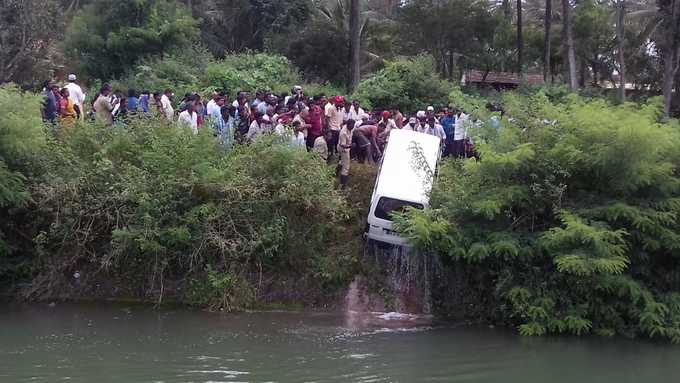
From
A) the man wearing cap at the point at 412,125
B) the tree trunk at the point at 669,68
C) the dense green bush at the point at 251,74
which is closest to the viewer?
the man wearing cap at the point at 412,125

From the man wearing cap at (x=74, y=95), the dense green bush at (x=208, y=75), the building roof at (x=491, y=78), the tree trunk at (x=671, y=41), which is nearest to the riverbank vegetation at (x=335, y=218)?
the man wearing cap at (x=74, y=95)

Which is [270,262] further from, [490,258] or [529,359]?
[529,359]

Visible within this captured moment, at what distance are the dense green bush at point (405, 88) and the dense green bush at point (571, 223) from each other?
40.2 feet

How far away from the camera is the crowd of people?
17516 mm

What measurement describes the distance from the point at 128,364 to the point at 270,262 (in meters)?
4.81

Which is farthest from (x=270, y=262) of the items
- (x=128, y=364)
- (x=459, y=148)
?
(x=459, y=148)

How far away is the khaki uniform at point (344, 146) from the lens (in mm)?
17689

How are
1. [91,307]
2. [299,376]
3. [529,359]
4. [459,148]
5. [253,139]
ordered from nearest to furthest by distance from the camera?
1. [299,376]
2. [529,359]
3. [91,307]
4. [253,139]
5. [459,148]

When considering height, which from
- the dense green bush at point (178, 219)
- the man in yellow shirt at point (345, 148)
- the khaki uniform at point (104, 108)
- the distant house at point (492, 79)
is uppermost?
the distant house at point (492, 79)

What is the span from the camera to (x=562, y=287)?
14.9 m

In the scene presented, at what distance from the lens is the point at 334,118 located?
62.6ft

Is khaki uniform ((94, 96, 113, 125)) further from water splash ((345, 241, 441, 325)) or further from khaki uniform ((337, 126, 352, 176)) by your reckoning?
water splash ((345, 241, 441, 325))

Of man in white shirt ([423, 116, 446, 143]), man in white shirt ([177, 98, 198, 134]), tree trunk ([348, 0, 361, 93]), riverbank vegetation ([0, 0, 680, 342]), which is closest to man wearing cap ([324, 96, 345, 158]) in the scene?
riverbank vegetation ([0, 0, 680, 342])

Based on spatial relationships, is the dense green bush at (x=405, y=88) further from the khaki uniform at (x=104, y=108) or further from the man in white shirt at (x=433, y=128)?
the khaki uniform at (x=104, y=108)
